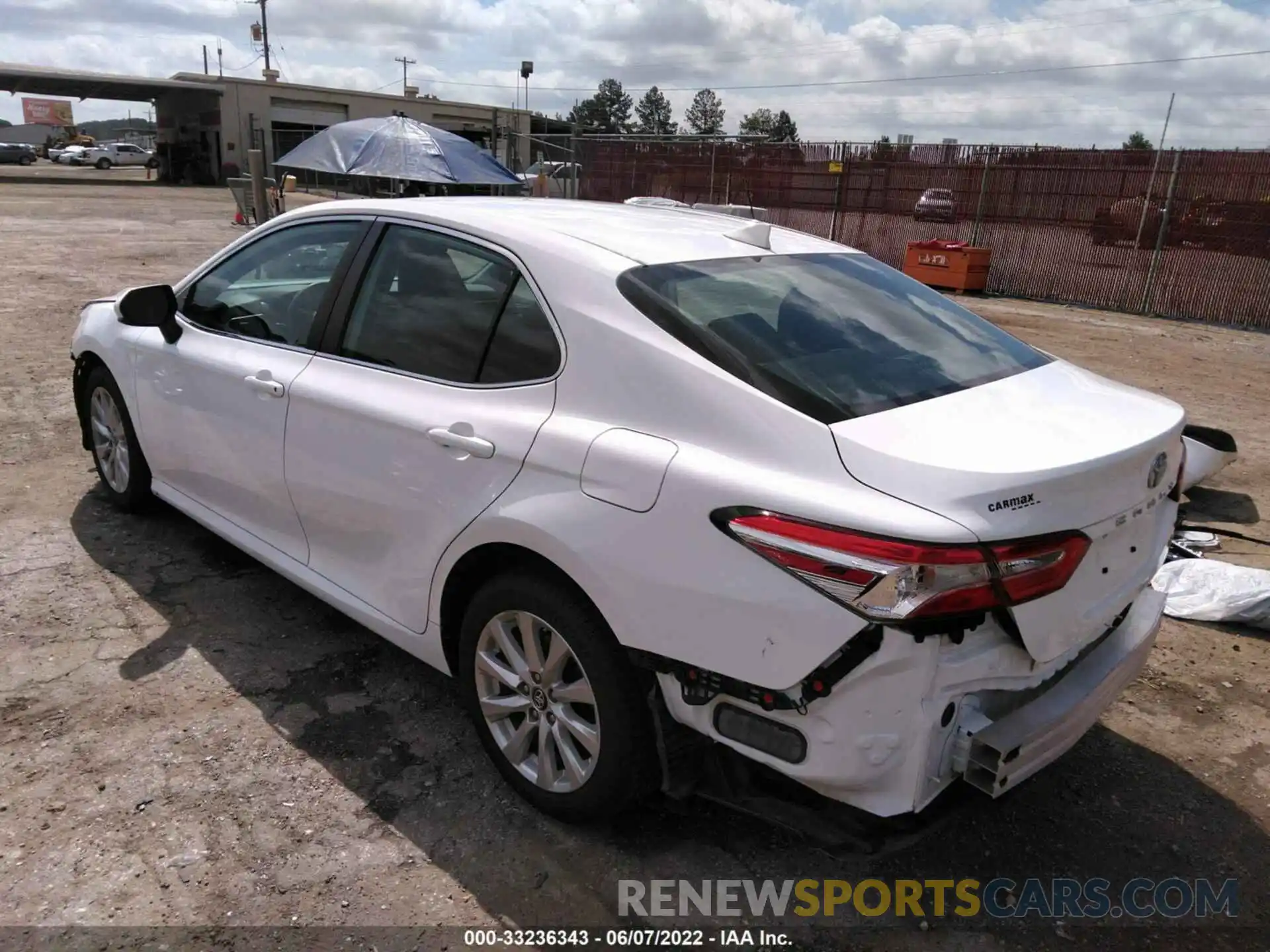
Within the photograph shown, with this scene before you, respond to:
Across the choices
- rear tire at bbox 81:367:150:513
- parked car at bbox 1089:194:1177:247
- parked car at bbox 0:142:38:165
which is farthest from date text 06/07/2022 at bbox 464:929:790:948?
parked car at bbox 0:142:38:165

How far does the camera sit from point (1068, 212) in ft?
49.1

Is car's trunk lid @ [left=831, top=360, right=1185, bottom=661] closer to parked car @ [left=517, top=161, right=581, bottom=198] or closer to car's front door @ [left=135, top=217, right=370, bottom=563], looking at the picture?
car's front door @ [left=135, top=217, right=370, bottom=563]

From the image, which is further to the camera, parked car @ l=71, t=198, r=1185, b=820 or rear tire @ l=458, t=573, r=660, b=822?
rear tire @ l=458, t=573, r=660, b=822

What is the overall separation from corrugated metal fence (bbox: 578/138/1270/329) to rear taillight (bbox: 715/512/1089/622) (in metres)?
13.8

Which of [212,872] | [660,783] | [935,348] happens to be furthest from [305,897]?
[935,348]

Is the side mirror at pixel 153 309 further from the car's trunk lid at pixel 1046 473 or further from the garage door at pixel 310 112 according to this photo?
the garage door at pixel 310 112

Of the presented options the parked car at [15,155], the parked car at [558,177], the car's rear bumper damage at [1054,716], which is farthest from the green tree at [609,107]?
the car's rear bumper damage at [1054,716]

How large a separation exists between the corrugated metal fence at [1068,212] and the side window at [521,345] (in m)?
13.1

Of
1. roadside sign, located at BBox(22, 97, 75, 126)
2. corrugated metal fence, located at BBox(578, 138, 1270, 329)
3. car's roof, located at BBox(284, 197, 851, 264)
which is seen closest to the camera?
car's roof, located at BBox(284, 197, 851, 264)

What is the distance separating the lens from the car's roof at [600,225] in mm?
2709

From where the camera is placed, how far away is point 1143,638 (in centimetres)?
254

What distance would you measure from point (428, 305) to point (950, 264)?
14.4 m

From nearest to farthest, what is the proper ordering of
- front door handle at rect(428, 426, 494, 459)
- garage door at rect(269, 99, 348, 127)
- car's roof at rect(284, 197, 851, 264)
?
front door handle at rect(428, 426, 494, 459)
car's roof at rect(284, 197, 851, 264)
garage door at rect(269, 99, 348, 127)

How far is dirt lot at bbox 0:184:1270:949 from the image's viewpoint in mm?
2381
